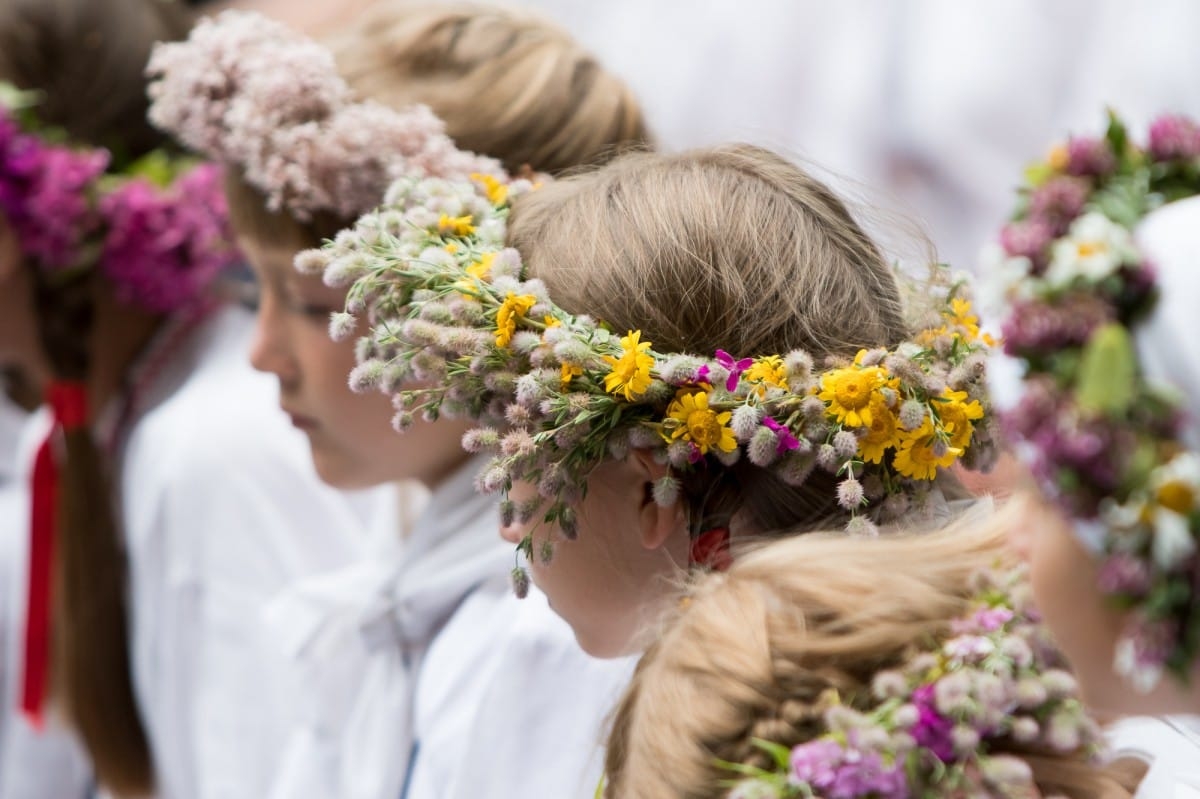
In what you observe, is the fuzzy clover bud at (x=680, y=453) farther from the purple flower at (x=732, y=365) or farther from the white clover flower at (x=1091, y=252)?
the white clover flower at (x=1091, y=252)

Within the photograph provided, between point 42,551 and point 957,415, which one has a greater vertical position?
point 957,415

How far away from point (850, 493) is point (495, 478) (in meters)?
0.37

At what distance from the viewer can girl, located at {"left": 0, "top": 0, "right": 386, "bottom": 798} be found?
274 cm

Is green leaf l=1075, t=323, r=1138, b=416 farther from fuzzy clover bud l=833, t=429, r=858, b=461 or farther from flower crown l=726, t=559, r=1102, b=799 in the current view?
fuzzy clover bud l=833, t=429, r=858, b=461

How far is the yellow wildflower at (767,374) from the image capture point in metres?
1.45

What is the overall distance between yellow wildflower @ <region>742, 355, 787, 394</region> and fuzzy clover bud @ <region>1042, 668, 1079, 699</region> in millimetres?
414

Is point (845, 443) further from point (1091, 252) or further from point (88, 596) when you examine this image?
point (88, 596)

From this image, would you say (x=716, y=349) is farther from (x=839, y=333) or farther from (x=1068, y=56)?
(x=1068, y=56)

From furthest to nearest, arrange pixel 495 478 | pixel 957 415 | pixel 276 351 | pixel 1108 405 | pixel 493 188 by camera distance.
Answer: pixel 276 351 → pixel 493 188 → pixel 957 415 → pixel 495 478 → pixel 1108 405

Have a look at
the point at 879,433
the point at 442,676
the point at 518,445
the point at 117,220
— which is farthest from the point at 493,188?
the point at 117,220

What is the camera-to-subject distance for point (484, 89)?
2.23 m

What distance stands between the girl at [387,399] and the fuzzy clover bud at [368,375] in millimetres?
461

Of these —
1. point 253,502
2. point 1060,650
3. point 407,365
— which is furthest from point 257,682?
point 1060,650

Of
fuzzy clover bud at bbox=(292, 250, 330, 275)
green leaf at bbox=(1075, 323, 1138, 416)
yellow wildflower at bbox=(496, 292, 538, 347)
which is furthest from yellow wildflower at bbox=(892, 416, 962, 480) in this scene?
fuzzy clover bud at bbox=(292, 250, 330, 275)
